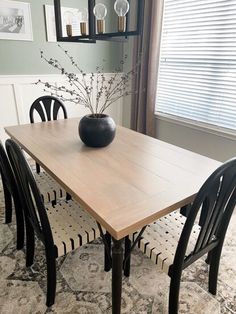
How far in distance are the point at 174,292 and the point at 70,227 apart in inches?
24.3

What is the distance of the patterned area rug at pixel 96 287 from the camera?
1.33 meters

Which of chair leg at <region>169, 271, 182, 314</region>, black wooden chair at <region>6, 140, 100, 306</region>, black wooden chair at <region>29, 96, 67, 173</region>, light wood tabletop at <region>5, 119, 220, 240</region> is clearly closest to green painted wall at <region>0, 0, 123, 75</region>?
black wooden chair at <region>29, 96, 67, 173</region>

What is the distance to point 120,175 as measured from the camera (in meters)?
1.29

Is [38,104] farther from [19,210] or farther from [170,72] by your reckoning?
[170,72]

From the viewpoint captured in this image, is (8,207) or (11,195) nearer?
(11,195)

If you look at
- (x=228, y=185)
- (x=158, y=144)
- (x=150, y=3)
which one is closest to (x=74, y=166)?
(x=158, y=144)

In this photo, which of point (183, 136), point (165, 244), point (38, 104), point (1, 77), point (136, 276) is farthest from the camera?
point (183, 136)

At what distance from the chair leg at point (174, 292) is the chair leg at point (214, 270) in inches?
12.4

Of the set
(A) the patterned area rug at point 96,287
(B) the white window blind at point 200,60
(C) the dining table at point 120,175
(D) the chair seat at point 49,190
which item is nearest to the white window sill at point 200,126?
(B) the white window blind at point 200,60

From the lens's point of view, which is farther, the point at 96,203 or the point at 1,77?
the point at 1,77

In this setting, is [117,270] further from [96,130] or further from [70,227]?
[96,130]

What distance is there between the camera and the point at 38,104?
226 cm

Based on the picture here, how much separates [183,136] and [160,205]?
6.76 ft

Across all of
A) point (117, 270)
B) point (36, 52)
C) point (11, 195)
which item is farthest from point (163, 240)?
point (36, 52)
